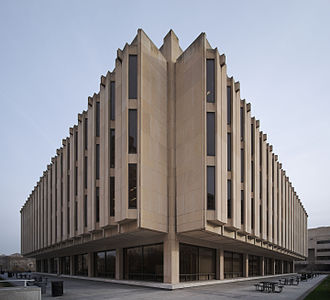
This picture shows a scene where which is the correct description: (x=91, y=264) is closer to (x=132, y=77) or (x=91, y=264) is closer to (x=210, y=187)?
(x=210, y=187)

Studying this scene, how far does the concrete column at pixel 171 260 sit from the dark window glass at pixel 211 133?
762cm

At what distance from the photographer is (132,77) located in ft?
84.6

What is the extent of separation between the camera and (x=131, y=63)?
25922mm

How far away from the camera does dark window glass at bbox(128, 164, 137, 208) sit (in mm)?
23766

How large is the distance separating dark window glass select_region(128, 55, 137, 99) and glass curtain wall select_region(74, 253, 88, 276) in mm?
26206

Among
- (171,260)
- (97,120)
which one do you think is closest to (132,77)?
(97,120)

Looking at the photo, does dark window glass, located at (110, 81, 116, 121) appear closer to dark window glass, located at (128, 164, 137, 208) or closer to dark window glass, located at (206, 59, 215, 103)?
dark window glass, located at (128, 164, 137, 208)

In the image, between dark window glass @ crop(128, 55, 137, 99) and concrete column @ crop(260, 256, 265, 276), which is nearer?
dark window glass @ crop(128, 55, 137, 99)

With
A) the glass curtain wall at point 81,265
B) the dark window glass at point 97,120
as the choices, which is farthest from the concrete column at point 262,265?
the dark window glass at point 97,120

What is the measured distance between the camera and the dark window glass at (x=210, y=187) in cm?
2373

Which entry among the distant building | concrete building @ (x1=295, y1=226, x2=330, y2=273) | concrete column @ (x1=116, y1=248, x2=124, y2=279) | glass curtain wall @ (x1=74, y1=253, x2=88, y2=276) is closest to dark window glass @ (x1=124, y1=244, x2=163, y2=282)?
concrete column @ (x1=116, y1=248, x2=124, y2=279)

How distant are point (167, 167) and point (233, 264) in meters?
17.6

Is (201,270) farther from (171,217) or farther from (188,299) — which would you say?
(188,299)

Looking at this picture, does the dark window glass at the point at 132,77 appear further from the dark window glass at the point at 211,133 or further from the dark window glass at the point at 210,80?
the dark window glass at the point at 211,133
